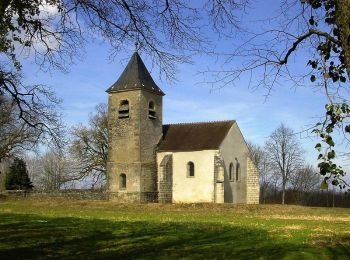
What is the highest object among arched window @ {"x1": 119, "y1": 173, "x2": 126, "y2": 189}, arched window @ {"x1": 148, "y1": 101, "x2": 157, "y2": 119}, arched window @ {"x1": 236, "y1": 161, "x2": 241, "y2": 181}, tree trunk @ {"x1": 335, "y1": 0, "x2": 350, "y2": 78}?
arched window @ {"x1": 148, "y1": 101, "x2": 157, "y2": 119}

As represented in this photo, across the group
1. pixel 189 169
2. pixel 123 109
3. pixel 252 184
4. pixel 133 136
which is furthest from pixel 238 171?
pixel 123 109

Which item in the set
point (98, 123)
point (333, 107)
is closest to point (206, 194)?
point (98, 123)

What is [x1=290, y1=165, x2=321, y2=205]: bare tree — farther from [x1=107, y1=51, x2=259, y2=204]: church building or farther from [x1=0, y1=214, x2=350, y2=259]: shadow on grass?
[x1=0, y1=214, x2=350, y2=259]: shadow on grass

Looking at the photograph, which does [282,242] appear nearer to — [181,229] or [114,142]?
[181,229]

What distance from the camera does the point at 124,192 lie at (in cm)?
4300

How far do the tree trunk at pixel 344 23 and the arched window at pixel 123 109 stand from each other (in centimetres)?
4021

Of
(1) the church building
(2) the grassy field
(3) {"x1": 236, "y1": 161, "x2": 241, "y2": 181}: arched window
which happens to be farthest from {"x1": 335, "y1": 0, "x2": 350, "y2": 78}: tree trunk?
(3) {"x1": 236, "y1": 161, "x2": 241, "y2": 181}: arched window

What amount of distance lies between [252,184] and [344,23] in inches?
1661

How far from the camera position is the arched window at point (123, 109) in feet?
146

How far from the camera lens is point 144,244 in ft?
39.6

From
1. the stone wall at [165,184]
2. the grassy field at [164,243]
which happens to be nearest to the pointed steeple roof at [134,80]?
the stone wall at [165,184]

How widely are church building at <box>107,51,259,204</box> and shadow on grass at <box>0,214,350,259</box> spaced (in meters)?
25.8

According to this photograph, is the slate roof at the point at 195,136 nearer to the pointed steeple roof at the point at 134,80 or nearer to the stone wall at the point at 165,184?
the stone wall at the point at 165,184

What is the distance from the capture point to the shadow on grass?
408 inches
